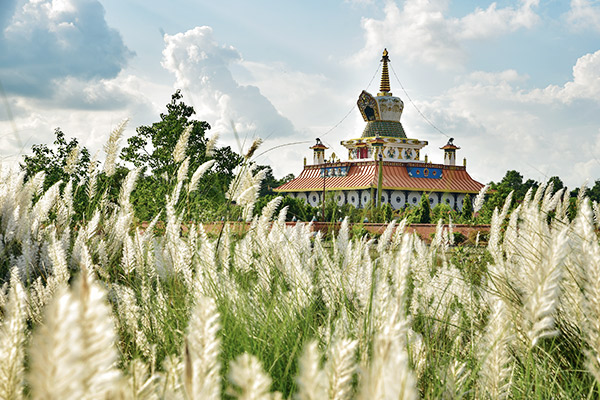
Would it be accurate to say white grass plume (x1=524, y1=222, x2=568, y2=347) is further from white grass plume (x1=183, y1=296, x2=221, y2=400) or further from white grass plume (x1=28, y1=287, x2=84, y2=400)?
white grass plume (x1=28, y1=287, x2=84, y2=400)

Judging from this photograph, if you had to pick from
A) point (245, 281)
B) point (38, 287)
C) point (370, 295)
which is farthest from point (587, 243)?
point (38, 287)

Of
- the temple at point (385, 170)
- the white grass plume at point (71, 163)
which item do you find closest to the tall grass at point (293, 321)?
the white grass plume at point (71, 163)

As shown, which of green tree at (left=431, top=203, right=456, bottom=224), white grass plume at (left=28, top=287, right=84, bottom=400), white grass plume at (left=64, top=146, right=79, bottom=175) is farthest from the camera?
green tree at (left=431, top=203, right=456, bottom=224)

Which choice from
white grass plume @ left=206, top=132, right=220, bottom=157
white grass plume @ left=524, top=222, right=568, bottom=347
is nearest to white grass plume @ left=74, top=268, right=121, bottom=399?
white grass plume @ left=524, top=222, right=568, bottom=347

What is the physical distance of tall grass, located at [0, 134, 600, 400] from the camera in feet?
1.74

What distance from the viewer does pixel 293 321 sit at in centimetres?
200

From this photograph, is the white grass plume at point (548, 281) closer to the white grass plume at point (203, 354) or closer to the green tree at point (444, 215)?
the white grass plume at point (203, 354)

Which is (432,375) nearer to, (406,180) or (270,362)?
(270,362)

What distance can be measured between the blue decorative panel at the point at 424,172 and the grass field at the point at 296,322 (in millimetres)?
40029

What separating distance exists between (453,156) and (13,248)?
4418 cm

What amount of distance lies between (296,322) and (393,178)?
3950 centimetres

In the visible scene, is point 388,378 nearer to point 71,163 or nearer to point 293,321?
point 293,321

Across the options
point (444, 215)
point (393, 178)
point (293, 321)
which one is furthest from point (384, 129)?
point (293, 321)

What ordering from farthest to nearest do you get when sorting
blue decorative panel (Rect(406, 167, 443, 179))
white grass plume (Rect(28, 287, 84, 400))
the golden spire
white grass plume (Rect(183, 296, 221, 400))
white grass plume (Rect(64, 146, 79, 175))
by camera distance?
the golden spire, blue decorative panel (Rect(406, 167, 443, 179)), white grass plume (Rect(64, 146, 79, 175)), white grass plume (Rect(183, 296, 221, 400)), white grass plume (Rect(28, 287, 84, 400))
